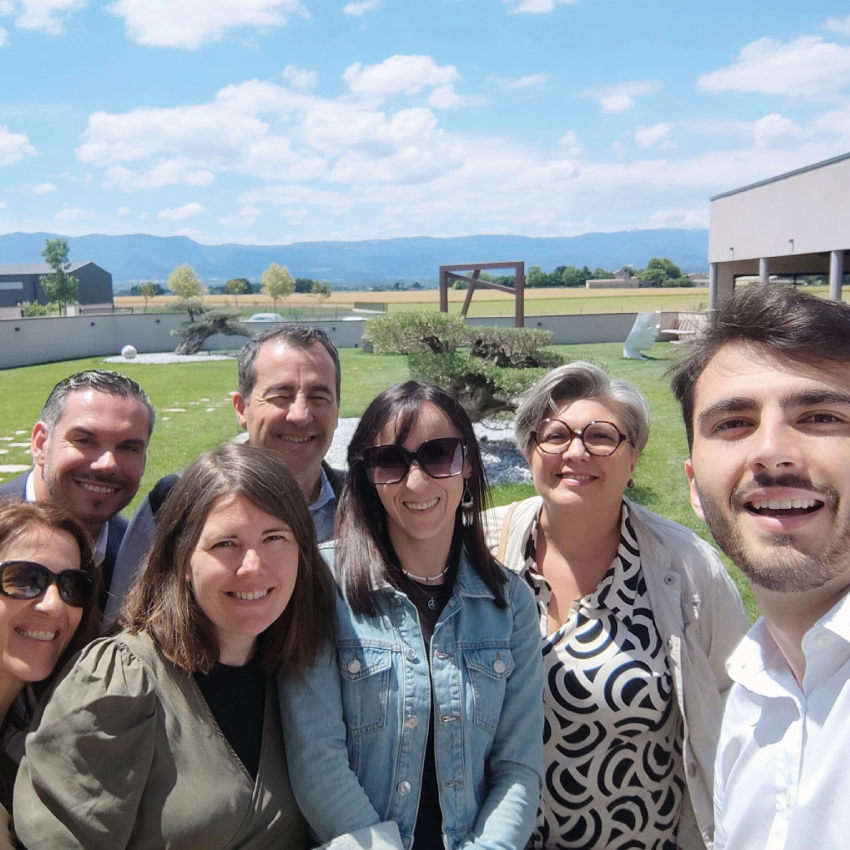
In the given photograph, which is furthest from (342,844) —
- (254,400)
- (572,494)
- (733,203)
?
(733,203)

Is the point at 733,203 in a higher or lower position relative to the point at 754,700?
higher

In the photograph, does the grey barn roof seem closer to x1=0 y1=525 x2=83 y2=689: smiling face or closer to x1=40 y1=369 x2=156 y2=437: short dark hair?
x1=40 y1=369 x2=156 y2=437: short dark hair

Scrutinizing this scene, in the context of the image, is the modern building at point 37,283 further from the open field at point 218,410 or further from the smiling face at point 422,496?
the smiling face at point 422,496

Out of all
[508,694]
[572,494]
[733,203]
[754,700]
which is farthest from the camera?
[733,203]

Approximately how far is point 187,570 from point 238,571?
143mm

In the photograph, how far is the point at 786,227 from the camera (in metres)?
23.1

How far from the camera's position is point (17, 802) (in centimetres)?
179

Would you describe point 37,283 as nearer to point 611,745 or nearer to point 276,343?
point 276,343

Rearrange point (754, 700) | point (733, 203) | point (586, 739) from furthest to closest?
point (733, 203), point (586, 739), point (754, 700)

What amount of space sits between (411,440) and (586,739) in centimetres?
110

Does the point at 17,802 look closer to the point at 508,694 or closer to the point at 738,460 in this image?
the point at 508,694

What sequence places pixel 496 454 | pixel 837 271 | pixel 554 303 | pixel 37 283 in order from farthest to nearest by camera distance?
pixel 37 283 < pixel 554 303 < pixel 837 271 < pixel 496 454

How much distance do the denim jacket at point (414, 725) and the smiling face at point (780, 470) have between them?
79 centimetres

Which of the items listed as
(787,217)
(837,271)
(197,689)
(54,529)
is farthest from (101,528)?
(787,217)
